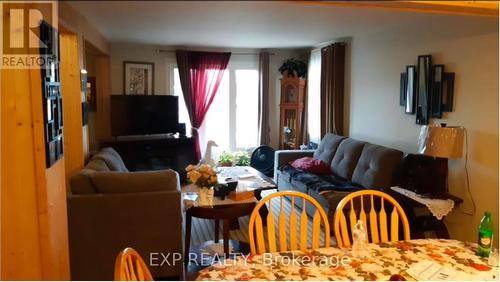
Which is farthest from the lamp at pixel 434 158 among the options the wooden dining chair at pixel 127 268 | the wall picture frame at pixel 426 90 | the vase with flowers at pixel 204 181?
the wooden dining chair at pixel 127 268

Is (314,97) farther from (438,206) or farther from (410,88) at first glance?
(438,206)

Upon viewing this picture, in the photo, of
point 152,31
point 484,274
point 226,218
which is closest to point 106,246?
point 226,218

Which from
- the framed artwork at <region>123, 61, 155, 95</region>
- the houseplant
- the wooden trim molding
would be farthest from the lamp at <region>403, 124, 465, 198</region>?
the framed artwork at <region>123, 61, 155, 95</region>

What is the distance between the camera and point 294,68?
5988 millimetres

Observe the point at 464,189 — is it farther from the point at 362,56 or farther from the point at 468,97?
the point at 362,56

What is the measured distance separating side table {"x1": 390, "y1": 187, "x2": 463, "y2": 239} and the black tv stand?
3149 mm

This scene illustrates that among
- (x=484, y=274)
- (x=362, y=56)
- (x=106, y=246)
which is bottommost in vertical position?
(x=106, y=246)

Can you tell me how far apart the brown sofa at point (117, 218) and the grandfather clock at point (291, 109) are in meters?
3.53

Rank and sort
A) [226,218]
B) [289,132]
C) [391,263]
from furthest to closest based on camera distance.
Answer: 1. [289,132]
2. [226,218]
3. [391,263]

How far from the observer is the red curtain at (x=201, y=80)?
19.4 feet

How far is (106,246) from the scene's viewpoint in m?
2.75

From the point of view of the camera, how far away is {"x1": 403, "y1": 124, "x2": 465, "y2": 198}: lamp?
2.95m

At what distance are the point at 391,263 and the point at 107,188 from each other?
1991 millimetres

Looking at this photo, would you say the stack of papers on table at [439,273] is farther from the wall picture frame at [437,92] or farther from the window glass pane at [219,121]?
the window glass pane at [219,121]
